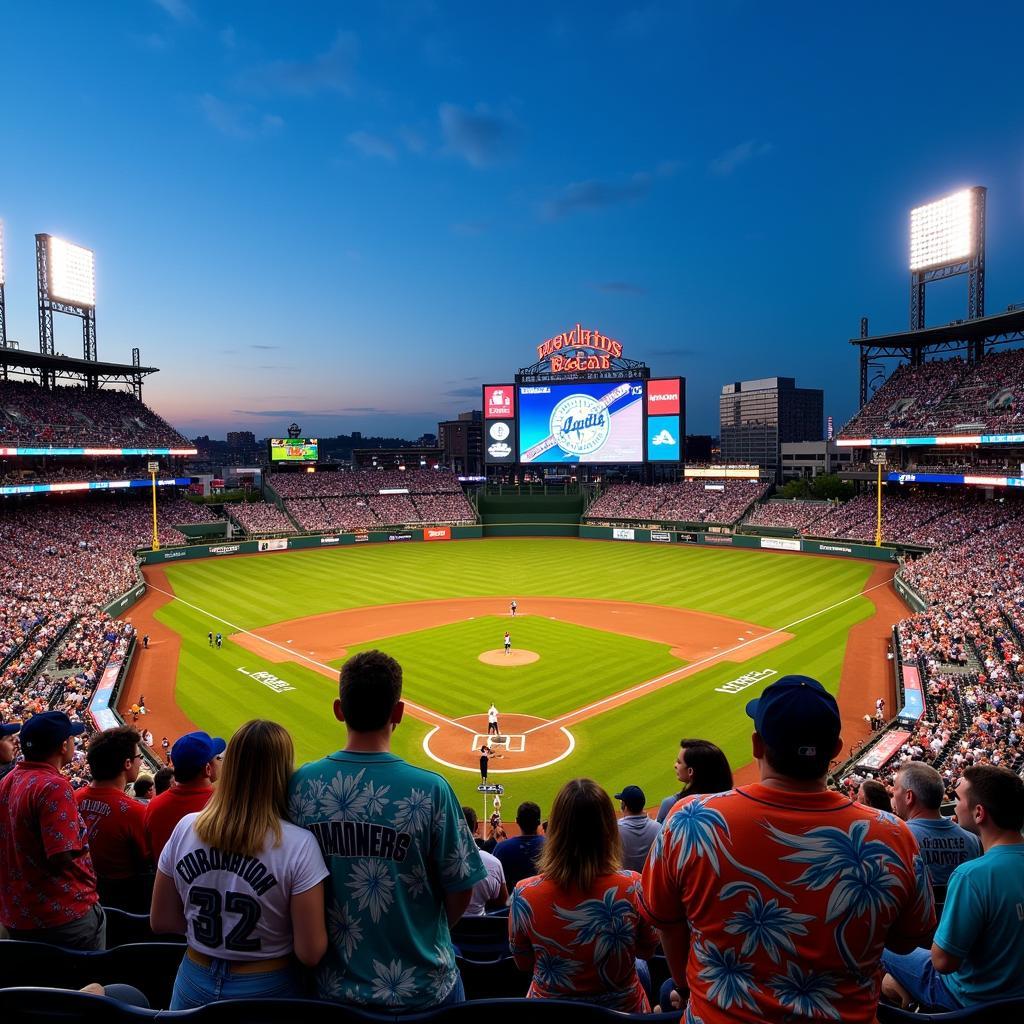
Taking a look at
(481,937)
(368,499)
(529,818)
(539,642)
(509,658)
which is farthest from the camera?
(368,499)

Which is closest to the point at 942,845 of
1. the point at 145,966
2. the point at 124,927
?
the point at 145,966

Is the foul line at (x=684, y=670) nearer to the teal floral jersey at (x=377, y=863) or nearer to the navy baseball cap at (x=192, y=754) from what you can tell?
the navy baseball cap at (x=192, y=754)

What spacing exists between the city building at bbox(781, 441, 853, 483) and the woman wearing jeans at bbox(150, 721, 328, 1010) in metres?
155

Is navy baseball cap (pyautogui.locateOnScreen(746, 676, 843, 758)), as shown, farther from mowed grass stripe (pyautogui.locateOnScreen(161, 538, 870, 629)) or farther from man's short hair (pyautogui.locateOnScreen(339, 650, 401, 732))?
mowed grass stripe (pyautogui.locateOnScreen(161, 538, 870, 629))

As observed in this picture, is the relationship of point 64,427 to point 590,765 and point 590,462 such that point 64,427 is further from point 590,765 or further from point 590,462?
point 590,765

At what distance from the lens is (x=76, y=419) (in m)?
58.7

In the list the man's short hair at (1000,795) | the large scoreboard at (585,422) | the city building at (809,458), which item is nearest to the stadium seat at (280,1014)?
the man's short hair at (1000,795)

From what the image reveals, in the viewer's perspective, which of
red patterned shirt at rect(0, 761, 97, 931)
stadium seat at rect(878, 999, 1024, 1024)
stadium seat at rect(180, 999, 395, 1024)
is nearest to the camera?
stadium seat at rect(180, 999, 395, 1024)

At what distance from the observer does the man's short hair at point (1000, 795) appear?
4277mm

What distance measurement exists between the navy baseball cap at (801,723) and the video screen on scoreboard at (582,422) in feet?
217

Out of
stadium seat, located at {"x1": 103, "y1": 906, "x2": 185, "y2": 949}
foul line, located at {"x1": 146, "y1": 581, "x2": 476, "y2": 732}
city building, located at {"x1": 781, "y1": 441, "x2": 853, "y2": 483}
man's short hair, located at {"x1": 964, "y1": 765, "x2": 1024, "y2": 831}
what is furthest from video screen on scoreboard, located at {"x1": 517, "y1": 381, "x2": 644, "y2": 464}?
city building, located at {"x1": 781, "y1": 441, "x2": 853, "y2": 483}

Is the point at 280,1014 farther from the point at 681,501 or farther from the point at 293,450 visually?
the point at 293,450

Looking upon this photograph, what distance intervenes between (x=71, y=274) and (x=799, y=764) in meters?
69.4

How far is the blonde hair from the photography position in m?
3.05
